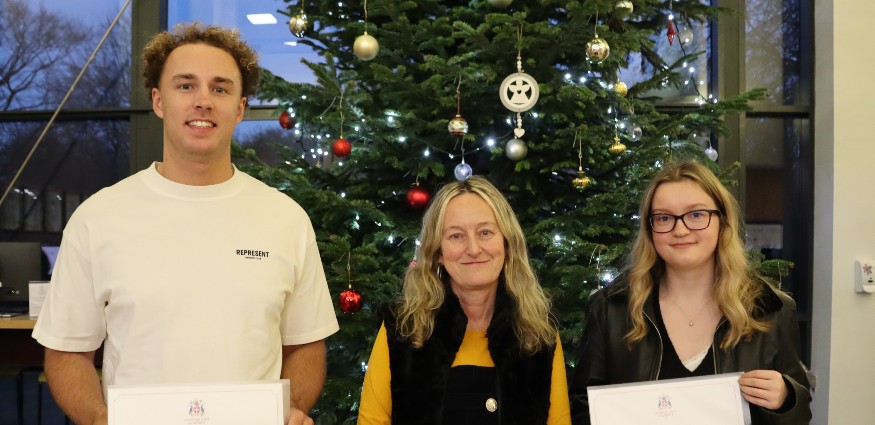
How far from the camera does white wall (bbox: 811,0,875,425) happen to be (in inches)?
162

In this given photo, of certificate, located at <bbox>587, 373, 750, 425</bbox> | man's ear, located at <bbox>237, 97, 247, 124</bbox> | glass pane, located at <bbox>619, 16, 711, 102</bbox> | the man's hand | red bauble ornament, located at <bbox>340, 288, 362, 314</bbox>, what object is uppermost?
glass pane, located at <bbox>619, 16, 711, 102</bbox>

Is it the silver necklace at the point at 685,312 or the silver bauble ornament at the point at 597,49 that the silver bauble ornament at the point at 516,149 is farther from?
the silver necklace at the point at 685,312

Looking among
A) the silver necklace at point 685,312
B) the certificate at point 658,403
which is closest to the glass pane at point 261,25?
the silver necklace at point 685,312

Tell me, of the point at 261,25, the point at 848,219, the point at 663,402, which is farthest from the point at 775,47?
the point at 663,402

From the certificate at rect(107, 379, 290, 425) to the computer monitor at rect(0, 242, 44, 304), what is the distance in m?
3.59

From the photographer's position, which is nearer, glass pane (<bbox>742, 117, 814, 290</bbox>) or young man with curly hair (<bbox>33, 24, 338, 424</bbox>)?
young man with curly hair (<bbox>33, 24, 338, 424</bbox>)

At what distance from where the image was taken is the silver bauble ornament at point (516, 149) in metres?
2.75

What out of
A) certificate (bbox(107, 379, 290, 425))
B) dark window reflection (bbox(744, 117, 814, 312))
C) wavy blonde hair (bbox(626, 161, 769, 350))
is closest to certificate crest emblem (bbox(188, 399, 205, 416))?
certificate (bbox(107, 379, 290, 425))

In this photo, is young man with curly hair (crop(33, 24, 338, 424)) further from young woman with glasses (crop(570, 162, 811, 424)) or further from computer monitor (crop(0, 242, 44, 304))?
computer monitor (crop(0, 242, 44, 304))

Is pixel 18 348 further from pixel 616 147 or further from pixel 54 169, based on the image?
pixel 616 147

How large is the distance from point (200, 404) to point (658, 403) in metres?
1.08

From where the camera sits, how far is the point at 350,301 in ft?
8.46

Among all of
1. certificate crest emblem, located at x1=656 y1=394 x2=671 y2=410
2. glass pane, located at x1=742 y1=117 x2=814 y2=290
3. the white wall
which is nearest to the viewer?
certificate crest emblem, located at x1=656 y1=394 x2=671 y2=410

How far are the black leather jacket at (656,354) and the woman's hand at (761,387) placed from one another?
85mm
